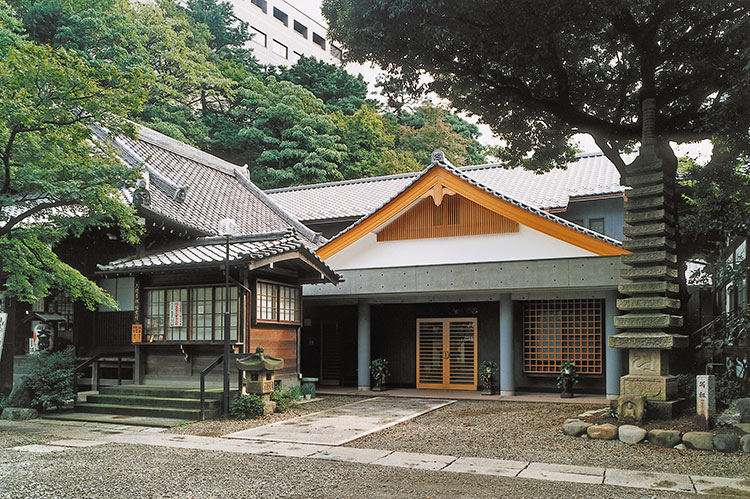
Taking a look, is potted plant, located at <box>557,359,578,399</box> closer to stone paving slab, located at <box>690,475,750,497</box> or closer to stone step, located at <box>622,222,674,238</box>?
stone step, located at <box>622,222,674,238</box>

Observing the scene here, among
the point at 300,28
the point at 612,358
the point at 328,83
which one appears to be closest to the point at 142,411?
the point at 612,358

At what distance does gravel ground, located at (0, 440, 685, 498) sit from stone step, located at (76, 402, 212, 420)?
3.69m

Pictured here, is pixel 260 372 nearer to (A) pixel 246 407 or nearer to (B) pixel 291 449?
(A) pixel 246 407

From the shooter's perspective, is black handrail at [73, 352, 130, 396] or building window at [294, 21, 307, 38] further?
building window at [294, 21, 307, 38]

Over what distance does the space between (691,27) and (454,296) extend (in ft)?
32.2

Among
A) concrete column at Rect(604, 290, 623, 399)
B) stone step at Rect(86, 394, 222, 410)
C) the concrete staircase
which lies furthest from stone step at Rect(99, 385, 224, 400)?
concrete column at Rect(604, 290, 623, 399)

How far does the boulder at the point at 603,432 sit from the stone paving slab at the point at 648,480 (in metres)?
2.17

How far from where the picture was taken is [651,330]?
1188 cm

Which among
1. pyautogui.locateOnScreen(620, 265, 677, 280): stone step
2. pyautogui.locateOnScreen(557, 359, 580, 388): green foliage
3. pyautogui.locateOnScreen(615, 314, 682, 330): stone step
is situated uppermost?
pyautogui.locateOnScreen(620, 265, 677, 280): stone step

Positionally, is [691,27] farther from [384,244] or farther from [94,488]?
[94,488]

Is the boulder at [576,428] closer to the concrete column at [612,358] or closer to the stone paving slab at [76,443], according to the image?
the concrete column at [612,358]

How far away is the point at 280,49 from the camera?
60.1 metres

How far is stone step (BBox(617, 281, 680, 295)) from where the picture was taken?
11805 millimetres

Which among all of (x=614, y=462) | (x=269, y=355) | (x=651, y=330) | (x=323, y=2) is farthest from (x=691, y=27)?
(x=269, y=355)
